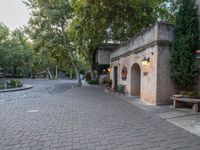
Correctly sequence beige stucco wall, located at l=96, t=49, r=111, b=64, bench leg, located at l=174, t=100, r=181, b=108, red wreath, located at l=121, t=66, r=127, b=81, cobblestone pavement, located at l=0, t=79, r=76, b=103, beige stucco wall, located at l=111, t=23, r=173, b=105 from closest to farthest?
bench leg, located at l=174, t=100, r=181, b=108, beige stucco wall, located at l=111, t=23, r=173, b=105, cobblestone pavement, located at l=0, t=79, r=76, b=103, red wreath, located at l=121, t=66, r=127, b=81, beige stucco wall, located at l=96, t=49, r=111, b=64

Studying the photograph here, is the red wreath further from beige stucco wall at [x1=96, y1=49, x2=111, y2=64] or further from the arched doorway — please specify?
beige stucco wall at [x1=96, y1=49, x2=111, y2=64]

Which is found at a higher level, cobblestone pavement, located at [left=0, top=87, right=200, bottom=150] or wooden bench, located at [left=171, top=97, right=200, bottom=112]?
wooden bench, located at [left=171, top=97, right=200, bottom=112]

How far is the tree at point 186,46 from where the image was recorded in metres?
8.59

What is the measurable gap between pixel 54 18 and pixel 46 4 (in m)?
1.83

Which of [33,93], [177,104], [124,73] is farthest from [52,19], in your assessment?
[177,104]

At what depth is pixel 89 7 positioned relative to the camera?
33.8 ft

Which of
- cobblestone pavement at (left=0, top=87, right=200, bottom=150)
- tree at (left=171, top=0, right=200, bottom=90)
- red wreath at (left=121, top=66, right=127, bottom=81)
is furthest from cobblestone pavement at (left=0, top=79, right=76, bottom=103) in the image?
tree at (left=171, top=0, right=200, bottom=90)

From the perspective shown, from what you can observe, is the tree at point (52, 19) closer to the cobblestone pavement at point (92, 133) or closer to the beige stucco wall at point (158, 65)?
the beige stucco wall at point (158, 65)

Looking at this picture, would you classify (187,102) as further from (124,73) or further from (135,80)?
(124,73)

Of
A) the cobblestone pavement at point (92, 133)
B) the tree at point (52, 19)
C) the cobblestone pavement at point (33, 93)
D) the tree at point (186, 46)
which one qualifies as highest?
the tree at point (52, 19)

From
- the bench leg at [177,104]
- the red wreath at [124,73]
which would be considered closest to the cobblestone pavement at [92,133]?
the bench leg at [177,104]

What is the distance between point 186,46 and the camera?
27.9 feet

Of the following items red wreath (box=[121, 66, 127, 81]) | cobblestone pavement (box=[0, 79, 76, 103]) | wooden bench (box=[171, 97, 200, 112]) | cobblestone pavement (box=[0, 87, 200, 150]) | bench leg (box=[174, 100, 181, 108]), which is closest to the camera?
cobblestone pavement (box=[0, 87, 200, 150])

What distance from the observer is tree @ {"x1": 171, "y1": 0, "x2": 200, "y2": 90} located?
859 cm
